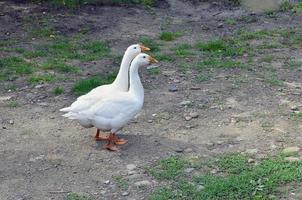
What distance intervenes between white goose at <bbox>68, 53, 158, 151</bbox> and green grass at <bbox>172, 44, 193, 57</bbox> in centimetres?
311

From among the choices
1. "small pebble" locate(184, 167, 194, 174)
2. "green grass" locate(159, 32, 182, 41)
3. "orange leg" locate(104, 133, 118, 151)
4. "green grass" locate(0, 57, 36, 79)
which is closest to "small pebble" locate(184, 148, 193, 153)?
"small pebble" locate(184, 167, 194, 174)

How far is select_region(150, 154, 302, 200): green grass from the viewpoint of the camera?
18.4ft

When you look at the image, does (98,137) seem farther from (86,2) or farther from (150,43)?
(86,2)

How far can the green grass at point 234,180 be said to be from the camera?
5.62m

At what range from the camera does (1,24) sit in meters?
11.1

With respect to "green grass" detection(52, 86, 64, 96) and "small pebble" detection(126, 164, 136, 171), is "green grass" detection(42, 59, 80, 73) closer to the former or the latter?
"green grass" detection(52, 86, 64, 96)

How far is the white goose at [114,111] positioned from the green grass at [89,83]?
5.20ft

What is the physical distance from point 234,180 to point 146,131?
154cm

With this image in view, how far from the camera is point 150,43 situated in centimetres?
1024

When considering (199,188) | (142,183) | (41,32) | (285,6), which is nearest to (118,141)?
(142,183)

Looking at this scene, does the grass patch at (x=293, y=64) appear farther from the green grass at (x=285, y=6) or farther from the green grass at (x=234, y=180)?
the green grass at (x=285, y=6)

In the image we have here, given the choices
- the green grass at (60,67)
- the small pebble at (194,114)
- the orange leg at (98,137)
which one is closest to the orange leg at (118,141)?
the orange leg at (98,137)

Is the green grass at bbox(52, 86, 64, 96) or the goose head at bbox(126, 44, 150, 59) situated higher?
the goose head at bbox(126, 44, 150, 59)

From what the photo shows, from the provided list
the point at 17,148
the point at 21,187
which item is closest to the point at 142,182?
the point at 21,187
